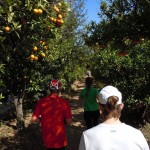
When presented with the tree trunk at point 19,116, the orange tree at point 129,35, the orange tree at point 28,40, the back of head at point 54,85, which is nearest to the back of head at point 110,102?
the orange tree at point 28,40

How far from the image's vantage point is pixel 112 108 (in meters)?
3.27

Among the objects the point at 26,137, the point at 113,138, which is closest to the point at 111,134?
the point at 113,138

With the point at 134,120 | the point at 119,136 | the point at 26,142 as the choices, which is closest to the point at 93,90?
the point at 26,142

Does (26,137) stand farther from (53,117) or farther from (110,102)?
(110,102)

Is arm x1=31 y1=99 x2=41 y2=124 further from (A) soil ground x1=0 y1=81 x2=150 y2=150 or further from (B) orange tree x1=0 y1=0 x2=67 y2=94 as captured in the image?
(A) soil ground x1=0 y1=81 x2=150 y2=150

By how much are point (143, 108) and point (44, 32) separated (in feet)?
16.6

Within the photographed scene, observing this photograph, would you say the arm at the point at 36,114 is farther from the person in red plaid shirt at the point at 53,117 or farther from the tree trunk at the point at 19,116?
the tree trunk at the point at 19,116

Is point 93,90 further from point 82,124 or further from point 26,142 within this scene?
point 82,124

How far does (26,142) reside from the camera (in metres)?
8.97

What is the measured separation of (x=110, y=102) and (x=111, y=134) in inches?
10.2

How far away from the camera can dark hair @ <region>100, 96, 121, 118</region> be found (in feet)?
10.7

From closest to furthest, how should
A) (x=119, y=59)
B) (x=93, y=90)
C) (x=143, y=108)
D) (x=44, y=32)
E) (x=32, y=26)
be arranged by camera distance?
(x=32, y=26)
(x=44, y=32)
(x=93, y=90)
(x=143, y=108)
(x=119, y=59)

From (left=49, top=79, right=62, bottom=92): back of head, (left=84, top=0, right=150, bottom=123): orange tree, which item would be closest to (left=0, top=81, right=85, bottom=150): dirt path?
(left=84, top=0, right=150, bottom=123): orange tree

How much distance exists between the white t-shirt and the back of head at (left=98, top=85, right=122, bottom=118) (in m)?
0.10
